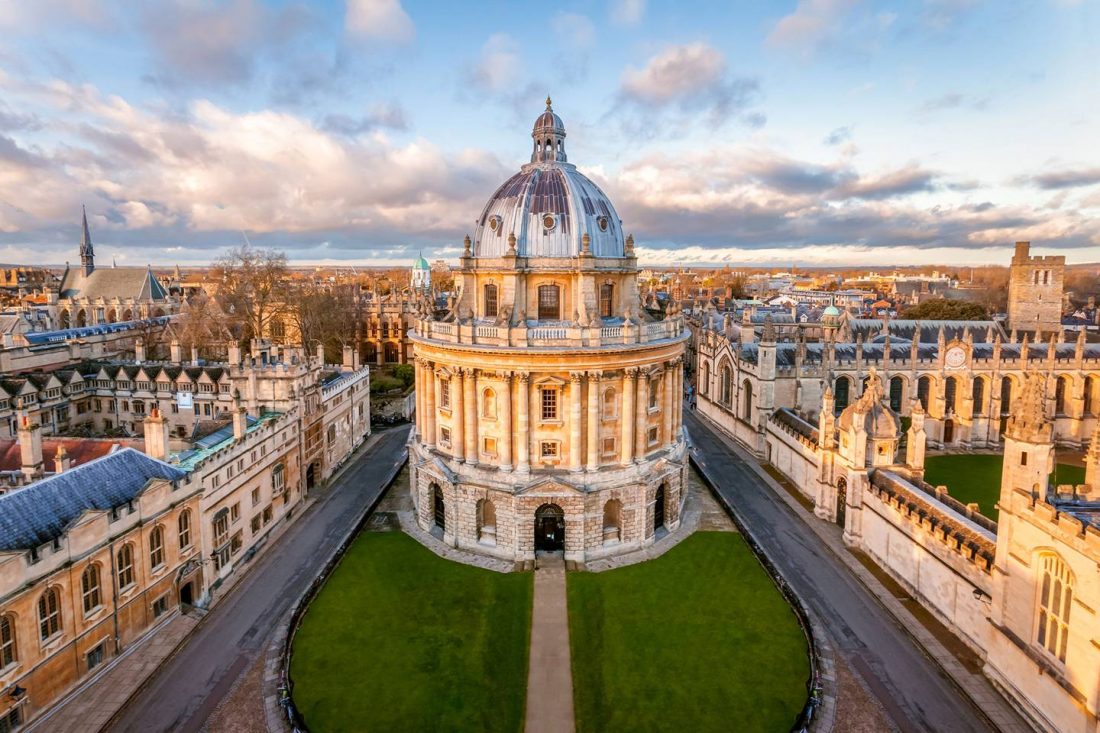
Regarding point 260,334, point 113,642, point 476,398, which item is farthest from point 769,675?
point 260,334

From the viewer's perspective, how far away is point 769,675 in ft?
82.4

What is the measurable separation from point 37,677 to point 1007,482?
117 feet

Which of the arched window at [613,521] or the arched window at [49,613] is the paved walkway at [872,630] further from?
the arched window at [49,613]

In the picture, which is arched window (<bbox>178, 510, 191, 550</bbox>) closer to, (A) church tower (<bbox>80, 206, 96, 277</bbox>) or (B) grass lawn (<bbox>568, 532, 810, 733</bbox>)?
(B) grass lawn (<bbox>568, 532, 810, 733</bbox>)

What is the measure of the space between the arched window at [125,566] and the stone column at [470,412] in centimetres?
1625

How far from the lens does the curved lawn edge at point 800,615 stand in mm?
22203

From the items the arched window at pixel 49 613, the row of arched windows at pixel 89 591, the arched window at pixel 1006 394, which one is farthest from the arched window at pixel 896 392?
the arched window at pixel 49 613

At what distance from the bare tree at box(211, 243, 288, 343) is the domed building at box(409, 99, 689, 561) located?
153 ft

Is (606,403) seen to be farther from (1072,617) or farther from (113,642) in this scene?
(113,642)

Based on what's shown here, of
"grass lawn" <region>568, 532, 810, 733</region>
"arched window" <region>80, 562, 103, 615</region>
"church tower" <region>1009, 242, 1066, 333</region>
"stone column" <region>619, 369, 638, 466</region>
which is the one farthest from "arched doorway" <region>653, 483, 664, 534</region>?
"church tower" <region>1009, 242, 1066, 333</region>

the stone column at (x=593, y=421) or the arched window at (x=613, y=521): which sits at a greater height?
the stone column at (x=593, y=421)

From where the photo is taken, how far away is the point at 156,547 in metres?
27.9

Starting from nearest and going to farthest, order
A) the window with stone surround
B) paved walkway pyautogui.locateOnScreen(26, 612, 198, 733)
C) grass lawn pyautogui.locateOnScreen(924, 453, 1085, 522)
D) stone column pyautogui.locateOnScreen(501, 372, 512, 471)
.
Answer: paved walkway pyautogui.locateOnScreen(26, 612, 198, 733)
stone column pyautogui.locateOnScreen(501, 372, 512, 471)
the window with stone surround
grass lawn pyautogui.locateOnScreen(924, 453, 1085, 522)

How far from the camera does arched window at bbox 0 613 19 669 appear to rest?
20.6 metres
